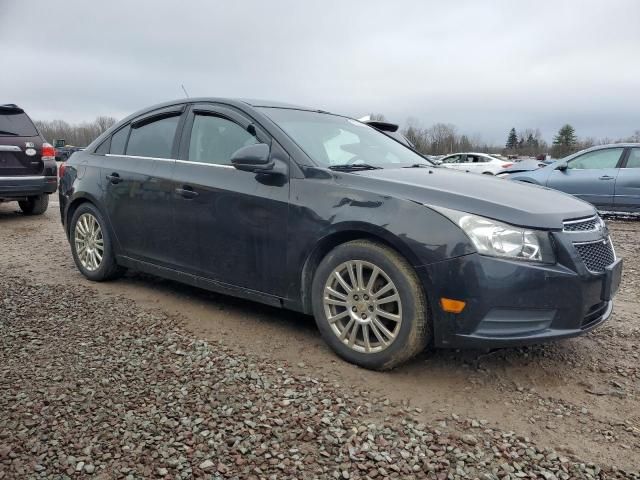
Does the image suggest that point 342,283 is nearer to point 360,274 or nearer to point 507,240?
point 360,274

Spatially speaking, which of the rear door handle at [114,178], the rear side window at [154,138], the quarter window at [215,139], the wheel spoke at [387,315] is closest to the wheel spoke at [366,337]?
the wheel spoke at [387,315]

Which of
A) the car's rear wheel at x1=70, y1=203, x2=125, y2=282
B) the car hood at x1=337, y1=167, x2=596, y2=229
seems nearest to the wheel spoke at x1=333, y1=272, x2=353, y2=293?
the car hood at x1=337, y1=167, x2=596, y2=229

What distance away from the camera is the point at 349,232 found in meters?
3.15

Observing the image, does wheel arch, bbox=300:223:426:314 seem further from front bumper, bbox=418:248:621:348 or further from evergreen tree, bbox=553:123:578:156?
evergreen tree, bbox=553:123:578:156

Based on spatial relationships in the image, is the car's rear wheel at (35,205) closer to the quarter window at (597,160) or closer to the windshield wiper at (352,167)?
the windshield wiper at (352,167)

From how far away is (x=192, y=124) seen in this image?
13.6ft

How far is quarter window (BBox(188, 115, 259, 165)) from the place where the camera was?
12.6 ft

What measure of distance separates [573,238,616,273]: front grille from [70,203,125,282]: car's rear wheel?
12.4ft

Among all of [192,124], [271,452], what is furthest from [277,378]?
[192,124]

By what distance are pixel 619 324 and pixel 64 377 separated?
3.85 meters

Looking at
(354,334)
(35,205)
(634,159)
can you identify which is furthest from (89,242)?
(634,159)

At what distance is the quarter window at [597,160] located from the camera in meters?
9.51

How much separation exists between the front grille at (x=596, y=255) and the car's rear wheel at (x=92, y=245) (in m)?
3.79

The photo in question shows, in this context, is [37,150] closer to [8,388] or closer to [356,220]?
[8,388]
